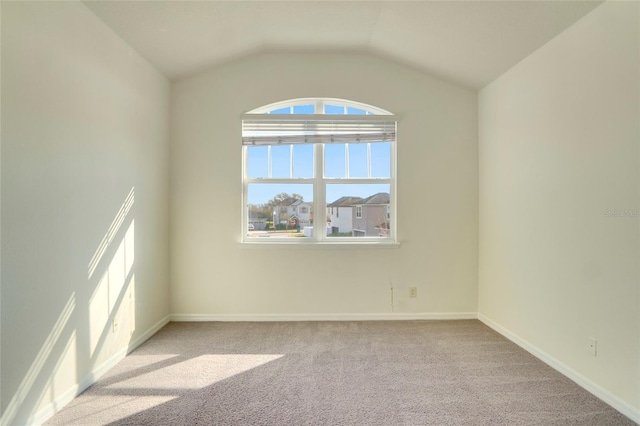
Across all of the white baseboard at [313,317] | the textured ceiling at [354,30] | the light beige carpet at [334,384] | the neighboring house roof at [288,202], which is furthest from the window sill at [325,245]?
the textured ceiling at [354,30]

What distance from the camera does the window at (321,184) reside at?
3359 mm

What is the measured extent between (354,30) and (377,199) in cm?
163

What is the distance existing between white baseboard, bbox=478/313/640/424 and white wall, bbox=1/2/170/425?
3.22m

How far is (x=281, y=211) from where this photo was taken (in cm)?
340

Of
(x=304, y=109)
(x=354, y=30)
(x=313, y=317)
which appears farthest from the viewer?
(x=304, y=109)

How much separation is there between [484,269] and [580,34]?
82.2 inches

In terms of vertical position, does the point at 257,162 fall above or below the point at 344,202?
above

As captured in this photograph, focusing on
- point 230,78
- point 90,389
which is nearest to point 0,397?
point 90,389

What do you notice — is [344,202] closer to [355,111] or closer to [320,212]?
[320,212]

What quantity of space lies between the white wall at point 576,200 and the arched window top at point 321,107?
4.12ft

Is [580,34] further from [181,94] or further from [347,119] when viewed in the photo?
[181,94]

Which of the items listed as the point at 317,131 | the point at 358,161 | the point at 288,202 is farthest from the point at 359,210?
the point at 317,131

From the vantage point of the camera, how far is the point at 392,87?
3.30 meters

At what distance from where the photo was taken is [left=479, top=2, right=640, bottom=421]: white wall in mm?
1771
